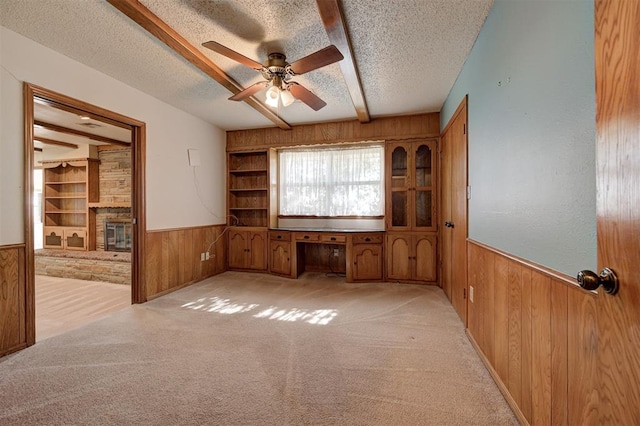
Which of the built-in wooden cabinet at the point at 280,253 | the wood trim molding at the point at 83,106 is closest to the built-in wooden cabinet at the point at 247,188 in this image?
the built-in wooden cabinet at the point at 280,253

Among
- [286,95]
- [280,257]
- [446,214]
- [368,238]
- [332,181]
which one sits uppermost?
[286,95]

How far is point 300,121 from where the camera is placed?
4215 mm

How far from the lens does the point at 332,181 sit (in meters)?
4.49

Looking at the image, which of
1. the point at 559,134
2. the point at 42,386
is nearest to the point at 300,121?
the point at 559,134

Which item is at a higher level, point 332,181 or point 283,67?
point 283,67

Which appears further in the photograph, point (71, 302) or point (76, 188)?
point (76, 188)

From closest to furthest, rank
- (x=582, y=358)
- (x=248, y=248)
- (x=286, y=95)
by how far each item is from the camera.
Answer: (x=582, y=358) → (x=286, y=95) → (x=248, y=248)

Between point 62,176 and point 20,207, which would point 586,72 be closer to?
point 20,207

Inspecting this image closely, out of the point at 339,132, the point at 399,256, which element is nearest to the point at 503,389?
the point at 399,256

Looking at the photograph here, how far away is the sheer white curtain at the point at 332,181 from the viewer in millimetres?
4312

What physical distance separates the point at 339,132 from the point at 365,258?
197 centimetres

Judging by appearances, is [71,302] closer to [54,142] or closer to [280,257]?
[280,257]

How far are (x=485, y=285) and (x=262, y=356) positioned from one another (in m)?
1.69

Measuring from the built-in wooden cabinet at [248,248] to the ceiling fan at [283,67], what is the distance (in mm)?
2419
